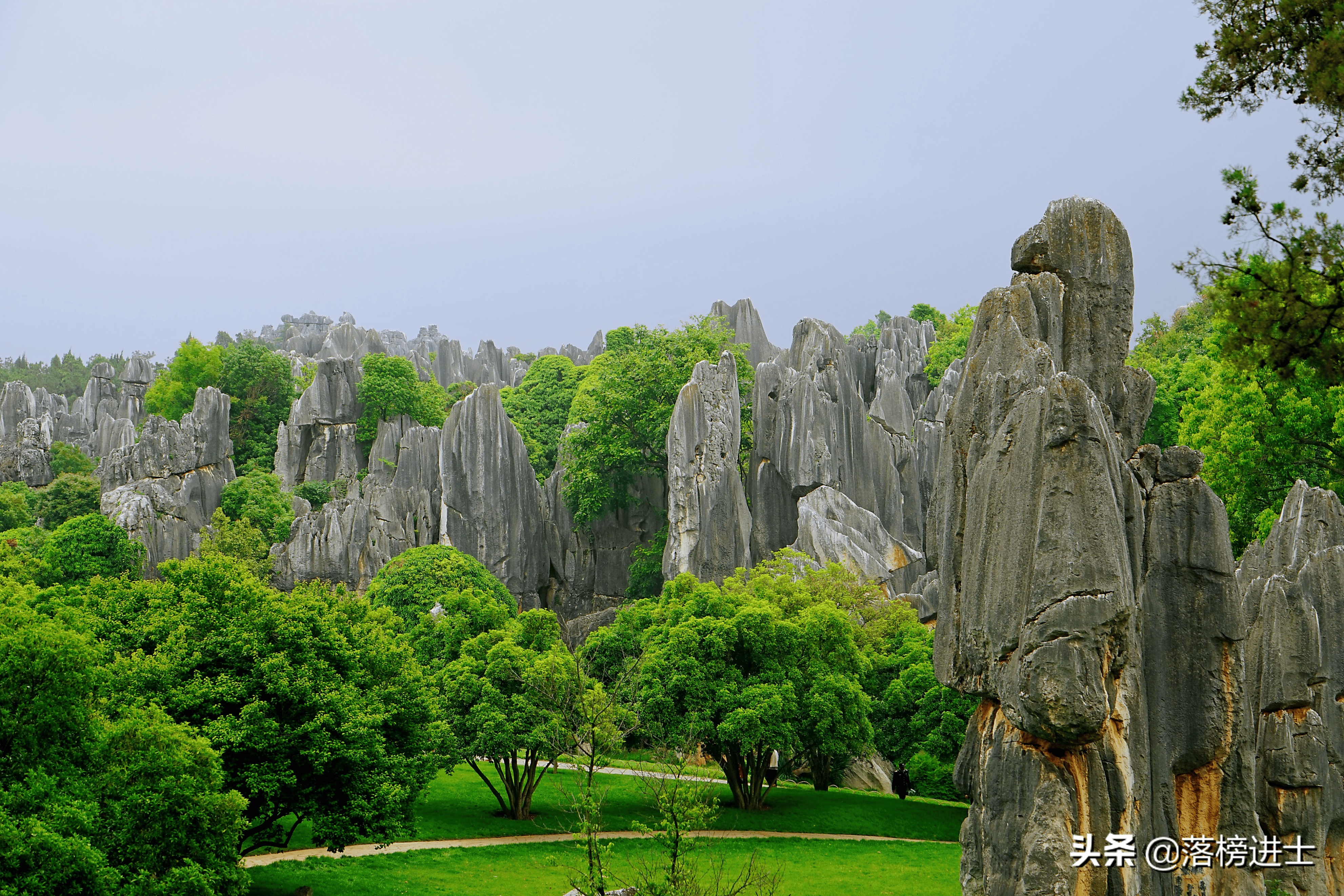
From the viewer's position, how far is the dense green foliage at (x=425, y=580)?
35281 mm

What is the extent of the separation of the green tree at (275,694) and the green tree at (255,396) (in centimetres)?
4539

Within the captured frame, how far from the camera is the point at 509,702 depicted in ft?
72.2

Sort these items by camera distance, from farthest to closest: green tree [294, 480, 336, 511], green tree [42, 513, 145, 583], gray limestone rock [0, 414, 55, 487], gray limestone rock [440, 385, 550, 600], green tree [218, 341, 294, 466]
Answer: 1. gray limestone rock [0, 414, 55, 487]
2. green tree [218, 341, 294, 466]
3. green tree [294, 480, 336, 511]
4. gray limestone rock [440, 385, 550, 600]
5. green tree [42, 513, 145, 583]

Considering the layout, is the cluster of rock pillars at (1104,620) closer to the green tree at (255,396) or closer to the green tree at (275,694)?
the green tree at (275,694)

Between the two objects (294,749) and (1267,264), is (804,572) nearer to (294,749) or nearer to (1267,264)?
(294,749)

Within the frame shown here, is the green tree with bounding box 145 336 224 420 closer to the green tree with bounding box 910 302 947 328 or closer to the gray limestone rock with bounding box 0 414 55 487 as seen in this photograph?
the gray limestone rock with bounding box 0 414 55 487

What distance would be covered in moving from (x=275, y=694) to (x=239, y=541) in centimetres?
3144

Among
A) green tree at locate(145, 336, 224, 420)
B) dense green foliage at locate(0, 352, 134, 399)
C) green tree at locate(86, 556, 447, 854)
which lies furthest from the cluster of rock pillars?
dense green foliage at locate(0, 352, 134, 399)

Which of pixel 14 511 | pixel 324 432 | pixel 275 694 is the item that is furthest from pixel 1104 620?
pixel 14 511

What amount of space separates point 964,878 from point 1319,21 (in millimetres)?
9056

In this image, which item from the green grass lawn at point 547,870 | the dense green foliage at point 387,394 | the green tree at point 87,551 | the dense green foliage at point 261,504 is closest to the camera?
the green grass lawn at point 547,870

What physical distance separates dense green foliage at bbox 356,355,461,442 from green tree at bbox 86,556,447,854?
130 ft

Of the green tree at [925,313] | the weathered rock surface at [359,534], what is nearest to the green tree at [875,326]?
the green tree at [925,313]

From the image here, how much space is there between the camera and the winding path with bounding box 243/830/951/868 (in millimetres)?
18922
